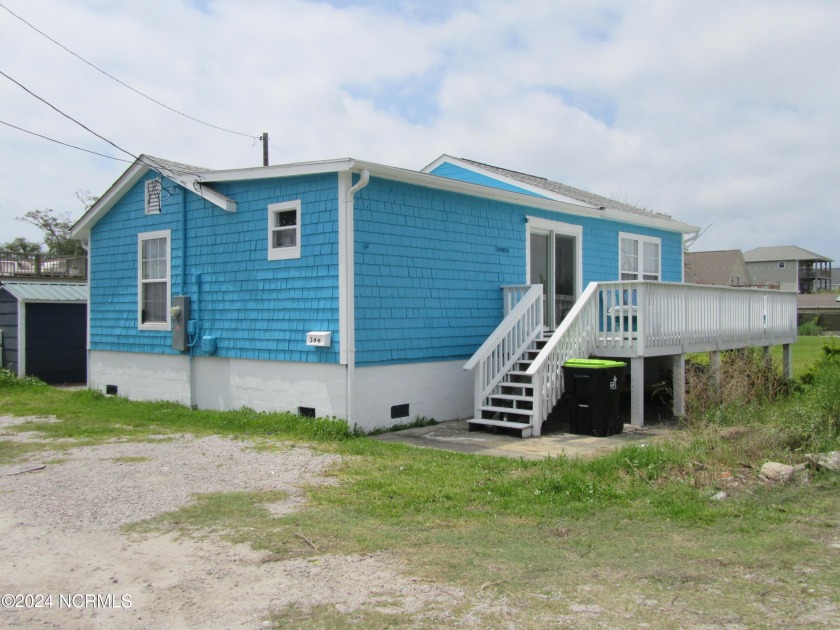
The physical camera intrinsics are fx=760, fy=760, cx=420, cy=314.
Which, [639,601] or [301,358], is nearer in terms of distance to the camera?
[639,601]

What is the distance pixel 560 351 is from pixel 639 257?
6.08m

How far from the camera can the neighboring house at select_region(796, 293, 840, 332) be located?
54.1m

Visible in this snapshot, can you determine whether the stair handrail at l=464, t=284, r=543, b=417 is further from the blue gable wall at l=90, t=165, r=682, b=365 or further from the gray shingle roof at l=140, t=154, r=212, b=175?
the gray shingle roof at l=140, t=154, r=212, b=175

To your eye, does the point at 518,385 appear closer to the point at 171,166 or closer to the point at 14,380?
the point at 171,166

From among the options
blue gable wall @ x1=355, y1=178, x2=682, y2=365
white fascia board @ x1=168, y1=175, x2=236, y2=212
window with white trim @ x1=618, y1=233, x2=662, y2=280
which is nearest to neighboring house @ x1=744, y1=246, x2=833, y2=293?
window with white trim @ x1=618, y1=233, x2=662, y2=280

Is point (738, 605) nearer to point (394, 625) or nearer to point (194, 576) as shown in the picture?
point (394, 625)

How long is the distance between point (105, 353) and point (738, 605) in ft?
42.4

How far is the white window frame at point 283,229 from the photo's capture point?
10781 millimetres

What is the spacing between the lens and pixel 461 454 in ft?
28.2

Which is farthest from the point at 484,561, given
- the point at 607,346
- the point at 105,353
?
the point at 105,353

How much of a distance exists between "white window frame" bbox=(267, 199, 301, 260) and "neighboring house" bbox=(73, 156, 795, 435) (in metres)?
0.02

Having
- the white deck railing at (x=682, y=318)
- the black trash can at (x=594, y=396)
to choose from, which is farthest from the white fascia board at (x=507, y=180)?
the black trash can at (x=594, y=396)

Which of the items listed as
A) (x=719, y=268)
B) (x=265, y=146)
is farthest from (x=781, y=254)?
(x=265, y=146)

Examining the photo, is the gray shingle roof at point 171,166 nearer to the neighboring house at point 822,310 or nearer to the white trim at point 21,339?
the white trim at point 21,339
